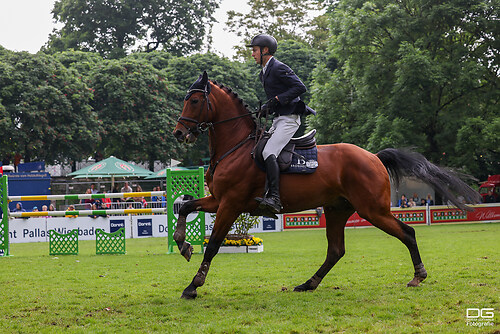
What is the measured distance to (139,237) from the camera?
944 inches

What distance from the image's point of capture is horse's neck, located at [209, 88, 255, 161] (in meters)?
8.00

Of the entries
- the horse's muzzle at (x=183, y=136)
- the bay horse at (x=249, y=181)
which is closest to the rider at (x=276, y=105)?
the bay horse at (x=249, y=181)

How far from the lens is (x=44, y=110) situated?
1406 inches

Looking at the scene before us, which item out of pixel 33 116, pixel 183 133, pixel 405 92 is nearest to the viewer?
pixel 183 133

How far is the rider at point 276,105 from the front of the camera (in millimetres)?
7543

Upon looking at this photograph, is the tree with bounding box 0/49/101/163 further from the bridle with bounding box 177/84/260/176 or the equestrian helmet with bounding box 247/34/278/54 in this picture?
the equestrian helmet with bounding box 247/34/278/54

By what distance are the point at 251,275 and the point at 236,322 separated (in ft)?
12.7

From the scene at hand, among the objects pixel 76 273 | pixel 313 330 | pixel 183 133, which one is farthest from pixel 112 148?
pixel 313 330

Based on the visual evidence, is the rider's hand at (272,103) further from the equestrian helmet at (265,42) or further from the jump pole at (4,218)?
the jump pole at (4,218)

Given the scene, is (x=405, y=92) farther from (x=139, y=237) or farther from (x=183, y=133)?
(x=183, y=133)

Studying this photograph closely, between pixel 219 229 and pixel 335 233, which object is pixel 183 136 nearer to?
pixel 219 229

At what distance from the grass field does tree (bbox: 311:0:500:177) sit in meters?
19.3

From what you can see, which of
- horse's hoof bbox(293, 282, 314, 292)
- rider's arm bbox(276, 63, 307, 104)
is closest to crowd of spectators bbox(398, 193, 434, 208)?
horse's hoof bbox(293, 282, 314, 292)

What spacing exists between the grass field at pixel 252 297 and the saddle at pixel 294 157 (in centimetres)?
162
